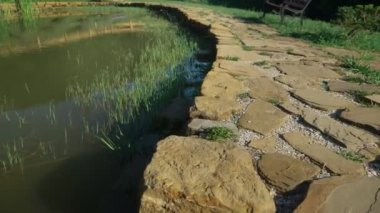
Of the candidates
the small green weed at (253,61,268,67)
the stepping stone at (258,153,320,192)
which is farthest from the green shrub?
the stepping stone at (258,153,320,192)

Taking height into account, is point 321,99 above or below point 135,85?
above

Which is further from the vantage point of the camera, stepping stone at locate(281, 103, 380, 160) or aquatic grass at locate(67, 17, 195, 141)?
aquatic grass at locate(67, 17, 195, 141)

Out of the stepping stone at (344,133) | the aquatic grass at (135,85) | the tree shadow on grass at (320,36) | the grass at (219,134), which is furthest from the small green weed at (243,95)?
the tree shadow on grass at (320,36)

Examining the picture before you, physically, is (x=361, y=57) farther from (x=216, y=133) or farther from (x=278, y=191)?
(x=278, y=191)

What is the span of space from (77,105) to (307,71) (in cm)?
245

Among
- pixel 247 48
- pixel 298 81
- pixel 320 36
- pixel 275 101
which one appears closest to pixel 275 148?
pixel 275 101

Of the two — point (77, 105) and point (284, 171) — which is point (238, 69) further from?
point (284, 171)

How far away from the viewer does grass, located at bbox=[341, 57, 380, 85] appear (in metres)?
4.08

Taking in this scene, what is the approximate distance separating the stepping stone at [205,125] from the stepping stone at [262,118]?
0.28 feet

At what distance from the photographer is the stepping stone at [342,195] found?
6.51 ft

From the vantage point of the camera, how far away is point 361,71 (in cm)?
444

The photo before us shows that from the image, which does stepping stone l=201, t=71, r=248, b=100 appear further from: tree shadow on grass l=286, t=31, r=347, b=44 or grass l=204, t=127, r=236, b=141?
tree shadow on grass l=286, t=31, r=347, b=44

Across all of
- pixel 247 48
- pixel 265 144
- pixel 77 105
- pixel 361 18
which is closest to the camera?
pixel 265 144

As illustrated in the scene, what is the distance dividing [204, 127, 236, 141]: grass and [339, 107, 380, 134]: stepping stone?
913mm
